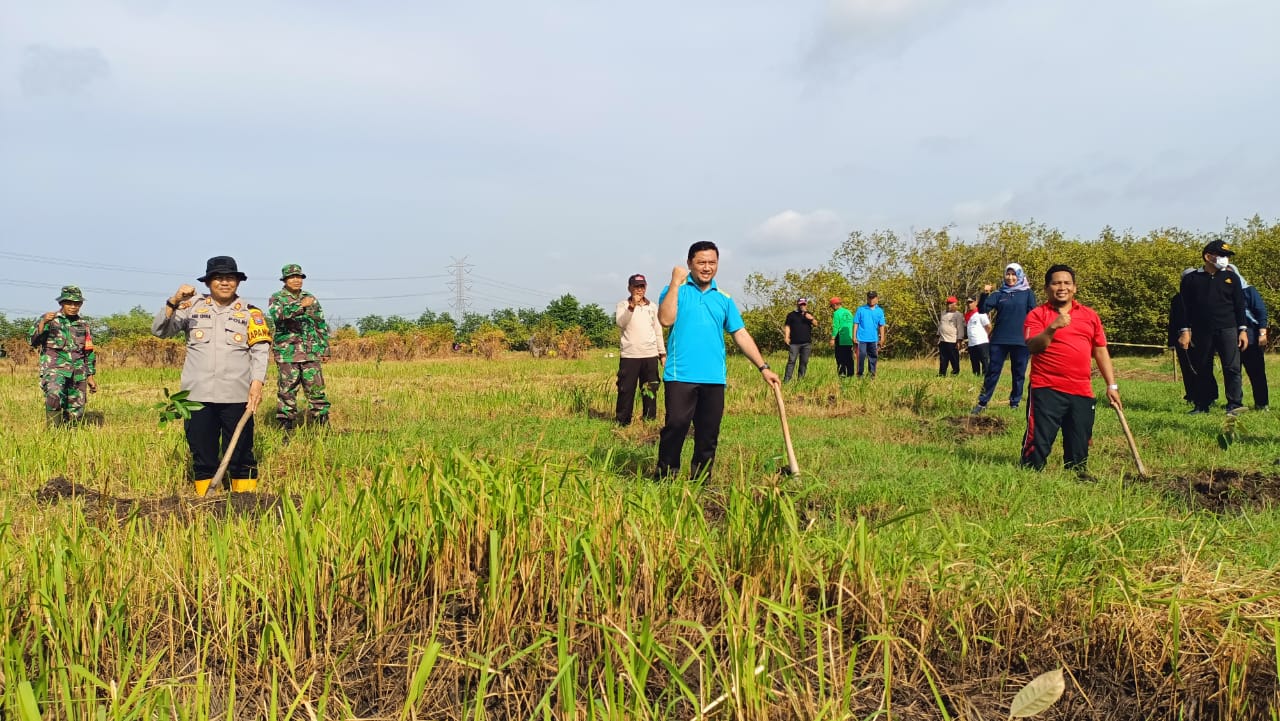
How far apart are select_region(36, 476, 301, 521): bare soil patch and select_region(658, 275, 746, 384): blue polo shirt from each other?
2.54 m

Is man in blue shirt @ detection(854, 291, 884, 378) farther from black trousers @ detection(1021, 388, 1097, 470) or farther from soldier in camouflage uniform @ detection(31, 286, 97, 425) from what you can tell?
soldier in camouflage uniform @ detection(31, 286, 97, 425)

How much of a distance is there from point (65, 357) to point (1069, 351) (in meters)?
10.4

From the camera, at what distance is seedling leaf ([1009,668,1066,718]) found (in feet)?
6.75

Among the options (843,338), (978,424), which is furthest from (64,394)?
(843,338)

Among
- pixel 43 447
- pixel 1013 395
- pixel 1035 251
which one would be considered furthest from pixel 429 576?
pixel 1035 251

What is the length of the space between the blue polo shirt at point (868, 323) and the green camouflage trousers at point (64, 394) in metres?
11.9

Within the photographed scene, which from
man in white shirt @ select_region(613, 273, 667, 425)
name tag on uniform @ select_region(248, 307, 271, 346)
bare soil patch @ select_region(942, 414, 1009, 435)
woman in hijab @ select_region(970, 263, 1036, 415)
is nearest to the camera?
name tag on uniform @ select_region(248, 307, 271, 346)

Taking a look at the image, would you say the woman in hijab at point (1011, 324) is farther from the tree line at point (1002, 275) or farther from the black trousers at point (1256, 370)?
the tree line at point (1002, 275)

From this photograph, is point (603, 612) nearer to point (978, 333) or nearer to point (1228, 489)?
point (1228, 489)

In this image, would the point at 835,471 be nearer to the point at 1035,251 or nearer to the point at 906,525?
the point at 906,525

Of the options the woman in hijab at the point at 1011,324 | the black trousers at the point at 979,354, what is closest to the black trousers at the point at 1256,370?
the woman in hijab at the point at 1011,324

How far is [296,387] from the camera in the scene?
8195 millimetres

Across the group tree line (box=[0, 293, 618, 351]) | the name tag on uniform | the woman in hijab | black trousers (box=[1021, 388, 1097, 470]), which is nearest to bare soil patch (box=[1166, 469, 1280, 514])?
black trousers (box=[1021, 388, 1097, 470])

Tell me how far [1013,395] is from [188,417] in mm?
8899
